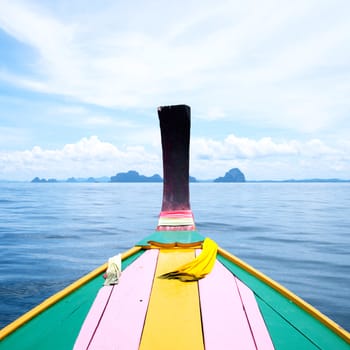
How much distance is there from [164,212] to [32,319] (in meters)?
5.21

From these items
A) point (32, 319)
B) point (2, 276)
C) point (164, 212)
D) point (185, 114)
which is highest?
point (185, 114)

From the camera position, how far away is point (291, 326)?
295cm

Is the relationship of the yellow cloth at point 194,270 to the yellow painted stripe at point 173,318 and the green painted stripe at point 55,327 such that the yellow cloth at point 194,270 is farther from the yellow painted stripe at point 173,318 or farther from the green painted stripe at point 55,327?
the green painted stripe at point 55,327

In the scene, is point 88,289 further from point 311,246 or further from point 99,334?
point 311,246

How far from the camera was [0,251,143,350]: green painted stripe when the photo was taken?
2602 millimetres

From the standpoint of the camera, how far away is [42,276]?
934 cm

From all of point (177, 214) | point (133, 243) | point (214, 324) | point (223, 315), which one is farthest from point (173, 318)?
point (133, 243)

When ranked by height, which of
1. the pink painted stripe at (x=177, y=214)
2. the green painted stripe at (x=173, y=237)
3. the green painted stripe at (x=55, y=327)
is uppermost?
the pink painted stripe at (x=177, y=214)

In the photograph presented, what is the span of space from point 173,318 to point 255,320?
2.41 ft

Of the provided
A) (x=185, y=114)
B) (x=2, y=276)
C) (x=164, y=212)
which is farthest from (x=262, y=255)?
(x=2, y=276)

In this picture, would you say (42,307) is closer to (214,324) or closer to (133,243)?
(214,324)

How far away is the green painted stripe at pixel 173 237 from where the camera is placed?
5898 millimetres

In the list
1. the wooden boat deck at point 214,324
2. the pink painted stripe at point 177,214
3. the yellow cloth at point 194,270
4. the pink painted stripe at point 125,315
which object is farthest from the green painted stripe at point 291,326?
the pink painted stripe at point 177,214

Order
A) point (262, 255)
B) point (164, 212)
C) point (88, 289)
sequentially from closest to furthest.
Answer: point (88, 289) < point (164, 212) < point (262, 255)
